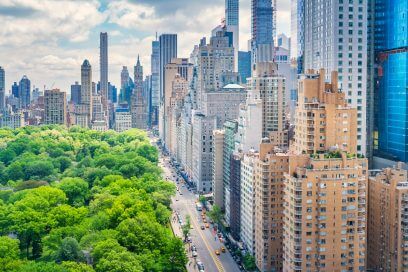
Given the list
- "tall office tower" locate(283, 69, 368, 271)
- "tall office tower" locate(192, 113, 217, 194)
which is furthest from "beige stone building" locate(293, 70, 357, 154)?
"tall office tower" locate(192, 113, 217, 194)

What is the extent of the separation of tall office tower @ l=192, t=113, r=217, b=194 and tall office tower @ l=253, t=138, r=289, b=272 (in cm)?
7275

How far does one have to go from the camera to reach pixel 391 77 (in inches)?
4739

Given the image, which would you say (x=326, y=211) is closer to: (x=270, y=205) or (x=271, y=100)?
(x=270, y=205)

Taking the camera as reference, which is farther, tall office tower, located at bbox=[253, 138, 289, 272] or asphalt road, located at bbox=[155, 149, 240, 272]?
asphalt road, located at bbox=[155, 149, 240, 272]

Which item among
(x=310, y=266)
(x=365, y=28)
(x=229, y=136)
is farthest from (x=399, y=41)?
(x=310, y=266)

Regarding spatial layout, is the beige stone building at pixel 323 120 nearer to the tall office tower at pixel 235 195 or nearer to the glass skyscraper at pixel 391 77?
the tall office tower at pixel 235 195

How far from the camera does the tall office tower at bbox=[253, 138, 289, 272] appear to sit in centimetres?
9894

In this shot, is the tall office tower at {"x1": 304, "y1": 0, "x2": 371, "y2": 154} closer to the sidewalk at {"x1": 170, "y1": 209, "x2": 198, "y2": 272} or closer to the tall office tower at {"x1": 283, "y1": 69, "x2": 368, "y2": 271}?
the tall office tower at {"x1": 283, "y1": 69, "x2": 368, "y2": 271}

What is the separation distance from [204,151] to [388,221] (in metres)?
89.8

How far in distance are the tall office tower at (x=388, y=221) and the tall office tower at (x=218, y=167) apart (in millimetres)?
53179

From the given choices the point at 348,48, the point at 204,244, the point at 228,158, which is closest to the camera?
the point at 348,48

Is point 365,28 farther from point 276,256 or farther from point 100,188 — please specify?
point 100,188

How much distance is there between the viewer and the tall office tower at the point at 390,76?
117m

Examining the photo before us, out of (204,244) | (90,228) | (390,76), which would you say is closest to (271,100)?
(390,76)
